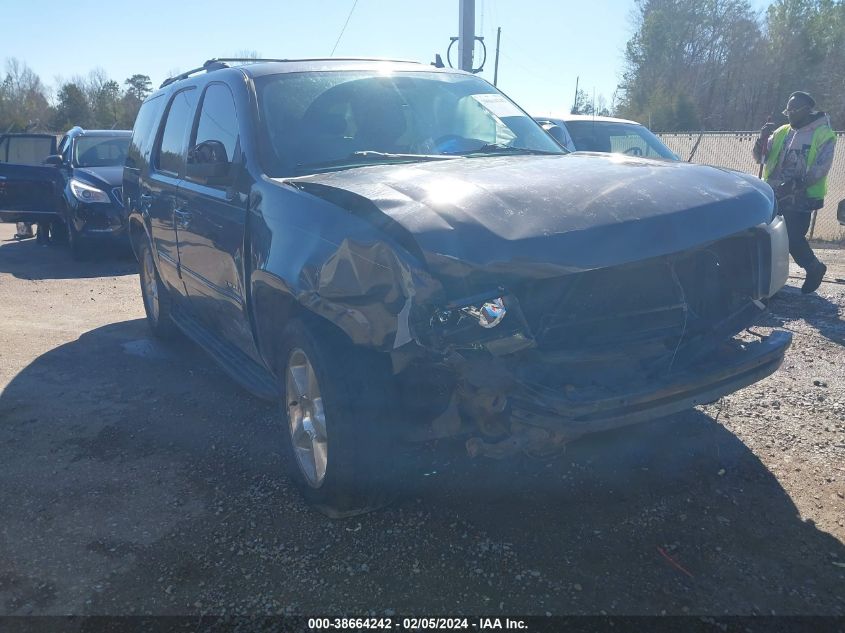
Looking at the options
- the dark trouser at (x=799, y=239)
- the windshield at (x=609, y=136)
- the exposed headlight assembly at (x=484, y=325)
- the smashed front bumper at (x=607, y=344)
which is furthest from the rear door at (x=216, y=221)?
the windshield at (x=609, y=136)

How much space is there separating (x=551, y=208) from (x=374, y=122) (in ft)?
5.30

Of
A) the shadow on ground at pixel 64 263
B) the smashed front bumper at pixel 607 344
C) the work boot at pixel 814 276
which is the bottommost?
the shadow on ground at pixel 64 263

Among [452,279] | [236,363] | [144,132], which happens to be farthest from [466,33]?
[452,279]

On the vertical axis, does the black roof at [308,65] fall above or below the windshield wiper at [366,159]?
above

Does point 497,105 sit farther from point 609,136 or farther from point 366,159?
point 609,136

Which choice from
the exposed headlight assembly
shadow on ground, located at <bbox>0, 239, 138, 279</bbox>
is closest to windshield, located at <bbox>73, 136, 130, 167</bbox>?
shadow on ground, located at <bbox>0, 239, 138, 279</bbox>

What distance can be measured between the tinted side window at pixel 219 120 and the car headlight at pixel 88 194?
21.1ft

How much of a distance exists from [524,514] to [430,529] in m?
0.43

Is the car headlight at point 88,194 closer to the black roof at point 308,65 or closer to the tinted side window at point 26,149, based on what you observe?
the tinted side window at point 26,149

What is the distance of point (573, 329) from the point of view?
2838 millimetres

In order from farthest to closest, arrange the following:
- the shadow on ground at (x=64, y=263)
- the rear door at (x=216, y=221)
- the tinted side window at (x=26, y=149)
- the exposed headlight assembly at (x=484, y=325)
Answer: the tinted side window at (x=26, y=149) → the shadow on ground at (x=64, y=263) → the rear door at (x=216, y=221) → the exposed headlight assembly at (x=484, y=325)

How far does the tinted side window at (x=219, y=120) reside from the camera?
3.98m

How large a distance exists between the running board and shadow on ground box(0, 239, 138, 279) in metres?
5.34

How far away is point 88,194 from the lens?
10250 mm
